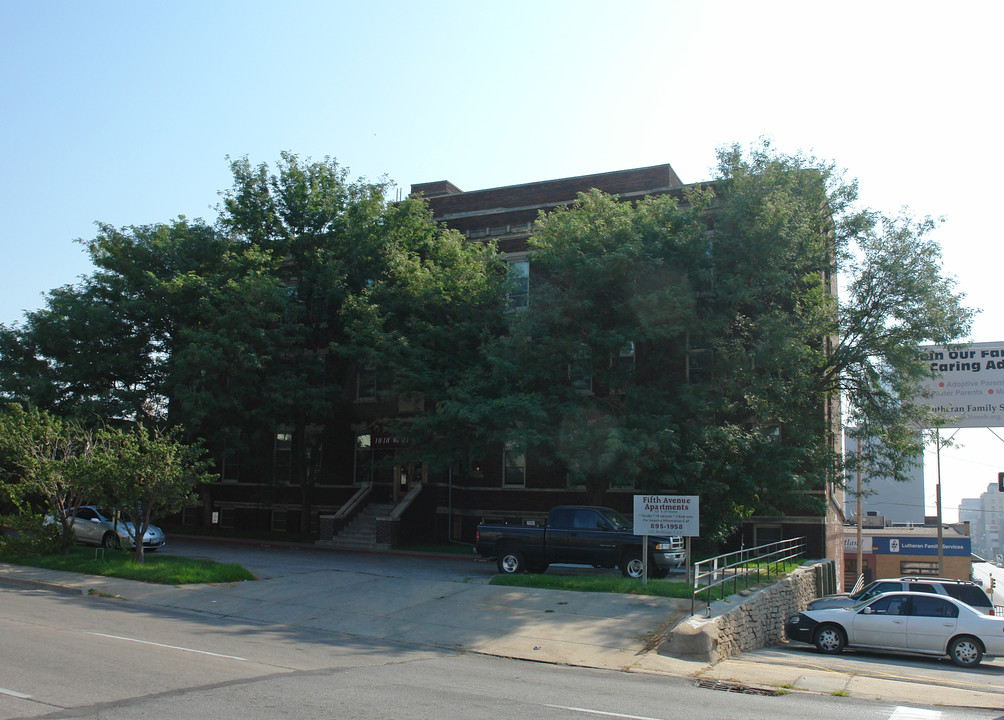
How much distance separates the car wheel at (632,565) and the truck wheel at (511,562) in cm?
275

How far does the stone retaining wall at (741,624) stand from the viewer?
1327cm

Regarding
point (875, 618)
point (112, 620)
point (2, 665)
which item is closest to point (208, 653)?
point (2, 665)

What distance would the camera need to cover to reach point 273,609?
16.7 metres

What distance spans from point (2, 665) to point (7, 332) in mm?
24431

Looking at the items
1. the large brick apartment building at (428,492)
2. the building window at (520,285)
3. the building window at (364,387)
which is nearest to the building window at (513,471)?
the large brick apartment building at (428,492)

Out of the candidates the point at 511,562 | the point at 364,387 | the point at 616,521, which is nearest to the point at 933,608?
the point at 616,521

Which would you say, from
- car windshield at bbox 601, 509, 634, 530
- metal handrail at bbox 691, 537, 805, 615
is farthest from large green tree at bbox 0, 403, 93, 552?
metal handrail at bbox 691, 537, 805, 615

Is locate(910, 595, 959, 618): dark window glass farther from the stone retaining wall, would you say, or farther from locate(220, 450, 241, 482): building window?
locate(220, 450, 241, 482): building window

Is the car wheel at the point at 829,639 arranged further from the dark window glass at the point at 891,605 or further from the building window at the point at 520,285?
the building window at the point at 520,285

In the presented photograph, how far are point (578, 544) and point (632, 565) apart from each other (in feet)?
4.97

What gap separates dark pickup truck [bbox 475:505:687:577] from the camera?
20234mm

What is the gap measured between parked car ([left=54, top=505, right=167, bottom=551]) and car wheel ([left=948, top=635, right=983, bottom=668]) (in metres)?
22.4

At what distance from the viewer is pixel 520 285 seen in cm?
2967

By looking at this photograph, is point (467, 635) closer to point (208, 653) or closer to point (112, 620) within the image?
point (208, 653)
